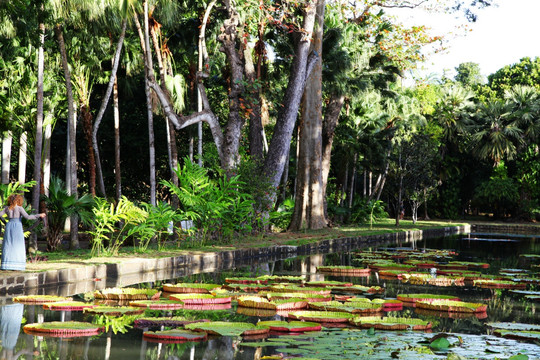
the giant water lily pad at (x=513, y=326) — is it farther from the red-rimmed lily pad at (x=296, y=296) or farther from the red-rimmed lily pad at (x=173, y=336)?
the red-rimmed lily pad at (x=173, y=336)

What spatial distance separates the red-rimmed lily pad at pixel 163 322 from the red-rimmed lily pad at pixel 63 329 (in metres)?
0.54

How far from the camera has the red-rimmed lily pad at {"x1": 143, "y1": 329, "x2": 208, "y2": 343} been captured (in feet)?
21.4

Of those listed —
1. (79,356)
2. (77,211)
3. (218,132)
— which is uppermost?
(218,132)

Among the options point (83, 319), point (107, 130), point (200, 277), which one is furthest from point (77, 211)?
point (107, 130)

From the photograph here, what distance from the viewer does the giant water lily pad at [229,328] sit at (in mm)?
6680

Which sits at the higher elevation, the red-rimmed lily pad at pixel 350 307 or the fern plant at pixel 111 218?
the fern plant at pixel 111 218

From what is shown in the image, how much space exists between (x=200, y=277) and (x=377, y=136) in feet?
81.7

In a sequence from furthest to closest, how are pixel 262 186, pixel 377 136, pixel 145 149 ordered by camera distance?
pixel 377 136 < pixel 145 149 < pixel 262 186

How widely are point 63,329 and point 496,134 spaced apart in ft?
151

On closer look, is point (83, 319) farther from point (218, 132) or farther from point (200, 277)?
point (218, 132)

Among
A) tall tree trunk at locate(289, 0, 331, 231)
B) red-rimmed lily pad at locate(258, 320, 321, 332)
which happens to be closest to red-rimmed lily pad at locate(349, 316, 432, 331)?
red-rimmed lily pad at locate(258, 320, 321, 332)

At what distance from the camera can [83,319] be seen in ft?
24.8

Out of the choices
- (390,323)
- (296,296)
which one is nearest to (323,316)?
(390,323)

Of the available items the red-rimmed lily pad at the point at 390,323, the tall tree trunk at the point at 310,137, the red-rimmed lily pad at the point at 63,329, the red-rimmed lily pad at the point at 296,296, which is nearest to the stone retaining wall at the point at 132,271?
the red-rimmed lily pad at the point at 63,329
